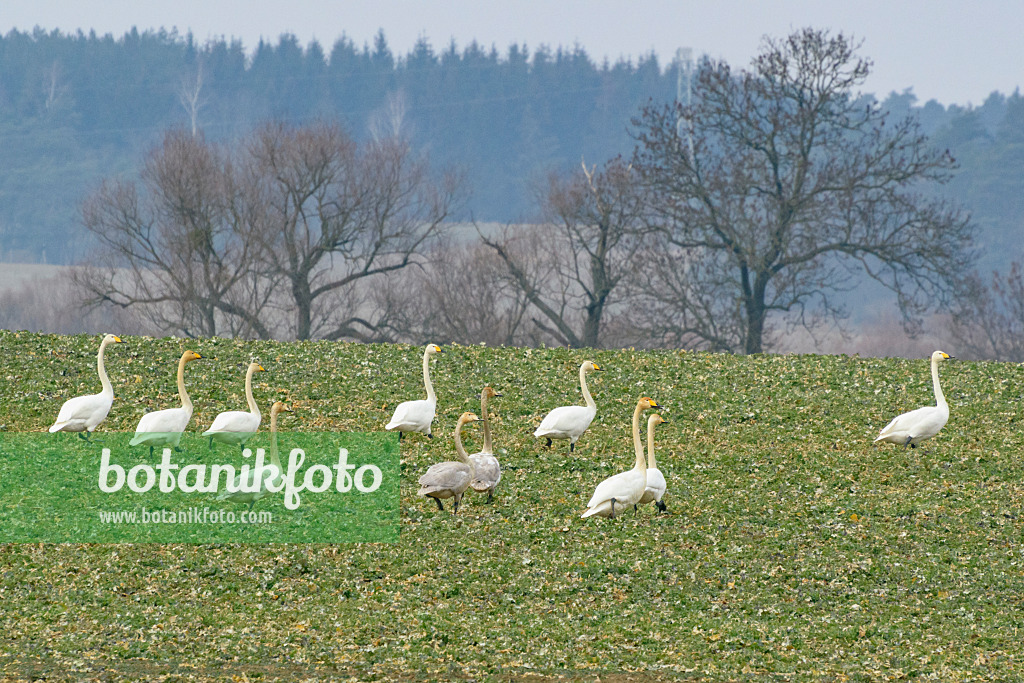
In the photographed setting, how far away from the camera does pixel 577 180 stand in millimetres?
61875

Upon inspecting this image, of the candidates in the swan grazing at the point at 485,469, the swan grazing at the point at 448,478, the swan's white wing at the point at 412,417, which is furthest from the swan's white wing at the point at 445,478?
the swan's white wing at the point at 412,417

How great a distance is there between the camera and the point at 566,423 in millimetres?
19250

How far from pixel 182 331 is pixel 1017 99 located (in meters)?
99.2

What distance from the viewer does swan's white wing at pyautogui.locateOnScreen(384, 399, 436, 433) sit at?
19484 millimetres

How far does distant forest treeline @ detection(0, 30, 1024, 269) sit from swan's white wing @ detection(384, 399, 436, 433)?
103722 mm

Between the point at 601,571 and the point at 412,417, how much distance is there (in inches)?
213

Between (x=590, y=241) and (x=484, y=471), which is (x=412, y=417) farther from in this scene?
(x=590, y=241)

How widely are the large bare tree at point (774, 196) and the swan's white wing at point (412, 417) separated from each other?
112 feet

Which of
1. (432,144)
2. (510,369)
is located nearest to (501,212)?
(432,144)

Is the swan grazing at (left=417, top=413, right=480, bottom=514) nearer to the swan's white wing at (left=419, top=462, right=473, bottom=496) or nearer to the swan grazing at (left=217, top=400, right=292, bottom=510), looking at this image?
the swan's white wing at (left=419, top=462, right=473, bottom=496)

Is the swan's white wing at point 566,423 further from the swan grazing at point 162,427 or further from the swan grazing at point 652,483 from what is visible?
the swan grazing at point 162,427

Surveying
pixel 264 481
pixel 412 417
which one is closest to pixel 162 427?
pixel 264 481

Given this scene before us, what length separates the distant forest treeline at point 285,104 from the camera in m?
129

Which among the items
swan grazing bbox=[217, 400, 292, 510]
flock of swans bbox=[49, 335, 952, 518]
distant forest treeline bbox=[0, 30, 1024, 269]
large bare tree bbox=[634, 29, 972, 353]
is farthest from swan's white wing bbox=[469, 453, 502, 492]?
distant forest treeline bbox=[0, 30, 1024, 269]
